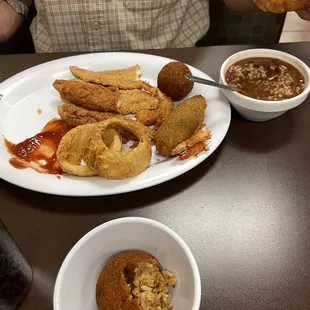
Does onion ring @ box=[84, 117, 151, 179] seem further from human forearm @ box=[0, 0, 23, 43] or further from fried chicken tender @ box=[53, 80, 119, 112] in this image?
human forearm @ box=[0, 0, 23, 43]

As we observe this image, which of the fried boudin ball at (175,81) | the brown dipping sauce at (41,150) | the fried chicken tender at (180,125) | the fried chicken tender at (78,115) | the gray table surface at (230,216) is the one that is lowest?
the gray table surface at (230,216)

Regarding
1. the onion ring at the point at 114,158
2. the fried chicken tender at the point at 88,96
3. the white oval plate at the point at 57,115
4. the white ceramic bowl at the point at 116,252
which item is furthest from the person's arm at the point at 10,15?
the white ceramic bowl at the point at 116,252

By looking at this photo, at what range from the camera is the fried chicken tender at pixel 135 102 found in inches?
41.1

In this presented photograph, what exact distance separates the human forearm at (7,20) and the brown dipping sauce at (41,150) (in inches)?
18.6

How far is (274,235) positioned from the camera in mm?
803

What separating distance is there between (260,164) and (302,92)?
193 millimetres

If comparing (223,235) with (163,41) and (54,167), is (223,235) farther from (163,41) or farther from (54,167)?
(163,41)

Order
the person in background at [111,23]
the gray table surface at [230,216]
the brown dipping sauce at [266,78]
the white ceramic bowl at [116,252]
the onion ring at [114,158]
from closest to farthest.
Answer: the white ceramic bowl at [116,252] < the gray table surface at [230,216] < the onion ring at [114,158] < the brown dipping sauce at [266,78] < the person in background at [111,23]

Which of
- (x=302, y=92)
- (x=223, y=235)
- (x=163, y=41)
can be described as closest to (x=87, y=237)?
(x=223, y=235)

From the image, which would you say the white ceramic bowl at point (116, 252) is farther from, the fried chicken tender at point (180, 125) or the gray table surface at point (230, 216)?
the fried chicken tender at point (180, 125)

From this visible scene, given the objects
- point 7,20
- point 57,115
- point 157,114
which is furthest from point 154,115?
point 7,20

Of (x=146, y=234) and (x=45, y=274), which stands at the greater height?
(x=146, y=234)

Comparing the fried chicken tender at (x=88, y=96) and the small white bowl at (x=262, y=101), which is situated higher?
the small white bowl at (x=262, y=101)

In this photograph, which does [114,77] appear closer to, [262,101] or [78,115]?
[78,115]
